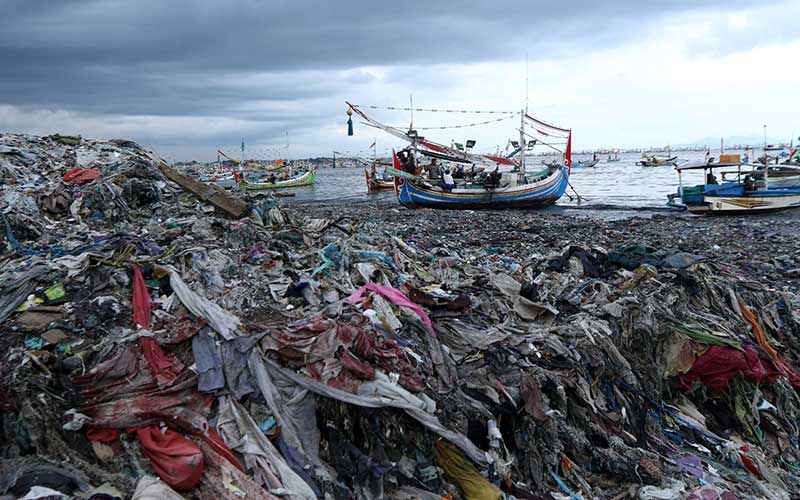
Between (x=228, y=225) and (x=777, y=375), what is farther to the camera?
(x=228, y=225)

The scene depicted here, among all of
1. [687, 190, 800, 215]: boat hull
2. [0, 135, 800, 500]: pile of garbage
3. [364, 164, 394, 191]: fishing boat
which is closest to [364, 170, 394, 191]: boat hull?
[364, 164, 394, 191]: fishing boat

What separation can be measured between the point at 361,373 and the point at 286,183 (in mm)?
47779

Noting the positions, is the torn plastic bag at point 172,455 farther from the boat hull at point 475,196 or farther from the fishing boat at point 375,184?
the fishing boat at point 375,184

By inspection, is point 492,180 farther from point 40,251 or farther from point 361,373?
point 361,373

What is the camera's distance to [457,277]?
780 cm

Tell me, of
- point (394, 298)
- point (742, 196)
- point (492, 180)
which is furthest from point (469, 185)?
point (394, 298)

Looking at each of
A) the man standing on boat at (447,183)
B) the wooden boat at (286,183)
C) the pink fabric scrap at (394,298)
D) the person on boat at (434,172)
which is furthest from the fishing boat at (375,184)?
the pink fabric scrap at (394,298)

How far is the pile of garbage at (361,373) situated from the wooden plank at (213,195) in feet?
3.07

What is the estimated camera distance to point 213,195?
29.7 feet

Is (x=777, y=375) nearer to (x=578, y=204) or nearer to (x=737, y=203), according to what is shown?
(x=737, y=203)

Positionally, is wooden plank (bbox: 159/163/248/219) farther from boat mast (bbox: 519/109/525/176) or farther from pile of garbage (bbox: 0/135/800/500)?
boat mast (bbox: 519/109/525/176)

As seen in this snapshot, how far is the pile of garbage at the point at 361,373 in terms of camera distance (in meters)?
3.62

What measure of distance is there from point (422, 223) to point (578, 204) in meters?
14.8

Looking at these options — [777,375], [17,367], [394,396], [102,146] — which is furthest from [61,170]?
[777,375]
